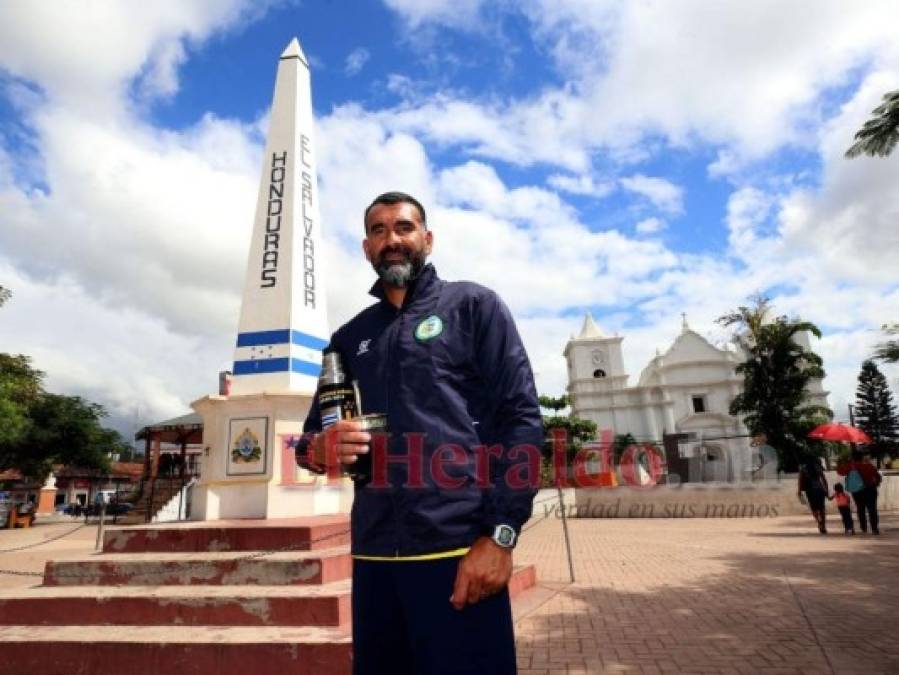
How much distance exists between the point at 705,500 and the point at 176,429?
1992 centimetres

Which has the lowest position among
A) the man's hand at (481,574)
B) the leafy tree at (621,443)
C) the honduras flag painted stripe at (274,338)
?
the man's hand at (481,574)

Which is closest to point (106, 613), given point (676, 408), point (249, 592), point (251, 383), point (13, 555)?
point (249, 592)

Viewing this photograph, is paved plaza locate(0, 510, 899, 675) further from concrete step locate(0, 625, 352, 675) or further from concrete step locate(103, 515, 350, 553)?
concrete step locate(103, 515, 350, 553)

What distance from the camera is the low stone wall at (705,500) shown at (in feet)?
60.5

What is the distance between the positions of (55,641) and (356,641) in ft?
11.4

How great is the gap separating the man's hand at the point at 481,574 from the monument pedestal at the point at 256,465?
5.62 metres

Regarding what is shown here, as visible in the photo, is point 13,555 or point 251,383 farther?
point 13,555

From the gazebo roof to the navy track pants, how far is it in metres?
20.8

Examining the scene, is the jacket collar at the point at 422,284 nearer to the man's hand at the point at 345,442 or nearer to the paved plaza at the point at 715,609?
the man's hand at the point at 345,442

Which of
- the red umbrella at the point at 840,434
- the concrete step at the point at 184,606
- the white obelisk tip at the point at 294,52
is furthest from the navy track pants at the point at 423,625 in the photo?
the red umbrella at the point at 840,434

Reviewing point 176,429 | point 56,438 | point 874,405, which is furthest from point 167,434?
point 874,405

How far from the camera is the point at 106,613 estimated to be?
440 cm

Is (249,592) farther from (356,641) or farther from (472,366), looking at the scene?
(472,366)

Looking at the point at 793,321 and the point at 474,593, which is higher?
the point at 793,321
